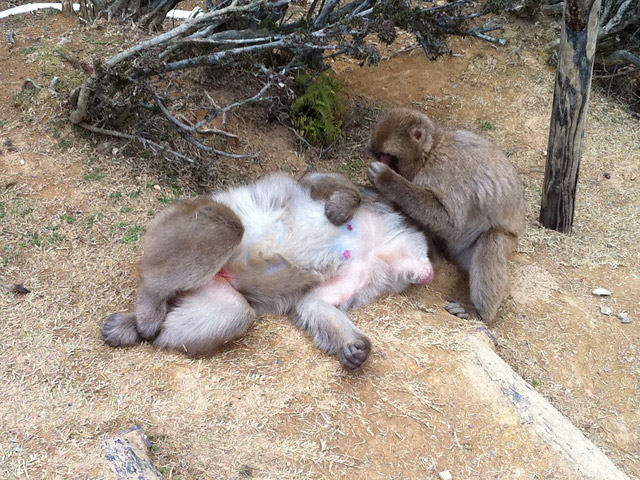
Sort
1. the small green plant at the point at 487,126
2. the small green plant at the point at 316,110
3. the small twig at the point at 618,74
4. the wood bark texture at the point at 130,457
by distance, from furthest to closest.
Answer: the small twig at the point at 618,74 → the small green plant at the point at 487,126 → the small green plant at the point at 316,110 → the wood bark texture at the point at 130,457

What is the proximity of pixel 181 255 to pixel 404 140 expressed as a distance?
211cm

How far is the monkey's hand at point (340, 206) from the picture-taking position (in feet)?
14.9

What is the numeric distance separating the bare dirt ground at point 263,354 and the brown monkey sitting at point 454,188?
1.44ft

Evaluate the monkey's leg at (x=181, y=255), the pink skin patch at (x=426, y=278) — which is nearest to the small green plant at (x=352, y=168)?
the pink skin patch at (x=426, y=278)

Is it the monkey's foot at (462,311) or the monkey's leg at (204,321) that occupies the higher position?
the monkey's leg at (204,321)

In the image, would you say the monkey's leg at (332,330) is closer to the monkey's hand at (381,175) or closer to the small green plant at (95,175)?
the monkey's hand at (381,175)

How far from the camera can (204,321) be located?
398 centimetres

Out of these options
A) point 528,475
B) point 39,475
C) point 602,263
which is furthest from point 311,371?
point 602,263

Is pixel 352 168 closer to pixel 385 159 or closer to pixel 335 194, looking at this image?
pixel 385 159

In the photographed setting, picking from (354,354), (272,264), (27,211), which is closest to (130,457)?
(354,354)

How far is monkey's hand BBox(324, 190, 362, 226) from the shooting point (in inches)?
179

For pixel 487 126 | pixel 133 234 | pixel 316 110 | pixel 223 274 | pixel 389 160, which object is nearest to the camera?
pixel 223 274

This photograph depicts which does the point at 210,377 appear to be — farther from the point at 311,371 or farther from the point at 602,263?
the point at 602,263

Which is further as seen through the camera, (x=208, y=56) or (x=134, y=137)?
(x=208, y=56)
